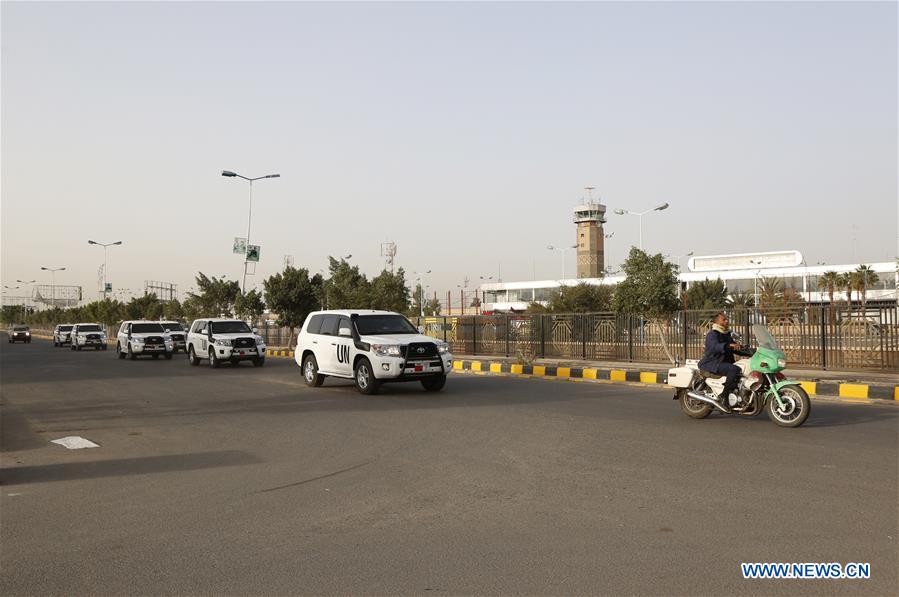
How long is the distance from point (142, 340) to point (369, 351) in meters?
22.3

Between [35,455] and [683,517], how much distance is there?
7.96m

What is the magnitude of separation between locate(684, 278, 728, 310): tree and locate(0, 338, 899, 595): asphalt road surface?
2630 inches

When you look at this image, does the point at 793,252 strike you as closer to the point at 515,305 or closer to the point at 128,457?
the point at 515,305

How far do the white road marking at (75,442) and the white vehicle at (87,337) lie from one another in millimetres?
41985

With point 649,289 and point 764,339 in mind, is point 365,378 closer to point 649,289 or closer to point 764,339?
point 764,339

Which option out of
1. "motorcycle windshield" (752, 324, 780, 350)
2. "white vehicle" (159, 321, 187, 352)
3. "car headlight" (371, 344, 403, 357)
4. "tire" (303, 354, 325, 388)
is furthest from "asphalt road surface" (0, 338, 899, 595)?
"white vehicle" (159, 321, 187, 352)

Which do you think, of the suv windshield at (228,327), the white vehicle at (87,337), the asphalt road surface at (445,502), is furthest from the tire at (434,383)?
the white vehicle at (87,337)

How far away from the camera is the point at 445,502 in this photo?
22.1ft

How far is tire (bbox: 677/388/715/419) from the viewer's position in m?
11.9

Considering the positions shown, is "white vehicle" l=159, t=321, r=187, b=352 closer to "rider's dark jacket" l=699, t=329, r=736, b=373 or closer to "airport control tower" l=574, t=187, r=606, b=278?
"rider's dark jacket" l=699, t=329, r=736, b=373

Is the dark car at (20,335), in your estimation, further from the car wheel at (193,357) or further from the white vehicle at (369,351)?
the white vehicle at (369,351)

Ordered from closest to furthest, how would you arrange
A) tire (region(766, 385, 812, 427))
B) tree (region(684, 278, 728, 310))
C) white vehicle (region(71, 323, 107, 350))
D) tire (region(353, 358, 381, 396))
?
tire (region(766, 385, 812, 427)) → tire (region(353, 358, 381, 396)) → white vehicle (region(71, 323, 107, 350)) → tree (region(684, 278, 728, 310))

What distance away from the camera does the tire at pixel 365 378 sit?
16.5 m

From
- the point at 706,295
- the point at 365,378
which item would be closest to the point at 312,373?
the point at 365,378
